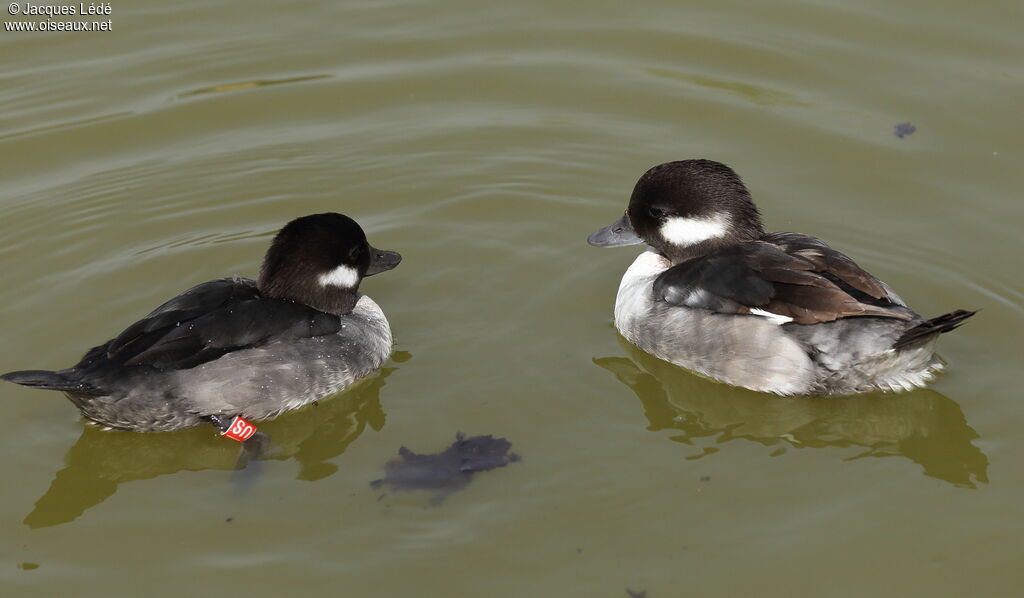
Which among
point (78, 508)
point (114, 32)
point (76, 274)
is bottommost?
point (78, 508)

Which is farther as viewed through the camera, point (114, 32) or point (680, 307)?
point (114, 32)

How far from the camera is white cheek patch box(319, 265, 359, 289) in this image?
28.1 ft

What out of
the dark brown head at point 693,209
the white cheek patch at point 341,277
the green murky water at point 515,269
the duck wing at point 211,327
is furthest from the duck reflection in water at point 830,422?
the duck wing at point 211,327

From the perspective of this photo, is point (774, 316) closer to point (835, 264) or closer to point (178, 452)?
point (835, 264)

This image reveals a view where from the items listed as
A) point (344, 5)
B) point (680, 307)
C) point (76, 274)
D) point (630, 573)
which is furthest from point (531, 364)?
point (344, 5)

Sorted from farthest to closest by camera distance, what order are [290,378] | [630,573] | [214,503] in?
[290,378]
[214,503]
[630,573]

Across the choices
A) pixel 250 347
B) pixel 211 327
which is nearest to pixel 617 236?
pixel 250 347

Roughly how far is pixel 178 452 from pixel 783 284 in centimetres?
407

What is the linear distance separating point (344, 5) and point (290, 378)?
6.42 metres

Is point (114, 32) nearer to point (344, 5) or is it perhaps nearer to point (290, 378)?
point (344, 5)

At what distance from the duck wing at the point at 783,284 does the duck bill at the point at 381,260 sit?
196cm

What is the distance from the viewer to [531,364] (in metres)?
8.51

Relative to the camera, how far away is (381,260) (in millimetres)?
9031

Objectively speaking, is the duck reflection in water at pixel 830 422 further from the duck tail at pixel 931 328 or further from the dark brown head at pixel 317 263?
the dark brown head at pixel 317 263
